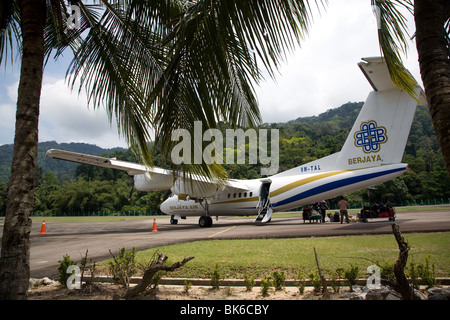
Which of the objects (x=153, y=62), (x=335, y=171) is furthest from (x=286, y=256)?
(x=335, y=171)

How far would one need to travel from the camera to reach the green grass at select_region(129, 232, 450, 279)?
5340mm

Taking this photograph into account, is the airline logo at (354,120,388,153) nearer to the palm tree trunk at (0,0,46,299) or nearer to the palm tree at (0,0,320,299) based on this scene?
the palm tree at (0,0,320,299)

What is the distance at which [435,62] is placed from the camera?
2.58 m

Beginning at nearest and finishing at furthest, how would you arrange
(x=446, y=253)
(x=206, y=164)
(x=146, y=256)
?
(x=206, y=164) → (x=446, y=253) → (x=146, y=256)

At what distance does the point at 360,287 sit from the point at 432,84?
2.91 meters

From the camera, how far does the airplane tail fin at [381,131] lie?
1216 cm

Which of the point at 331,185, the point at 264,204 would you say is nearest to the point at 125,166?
the point at 264,204

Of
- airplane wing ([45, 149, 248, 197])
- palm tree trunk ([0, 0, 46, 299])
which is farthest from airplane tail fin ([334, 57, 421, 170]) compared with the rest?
palm tree trunk ([0, 0, 46, 299])

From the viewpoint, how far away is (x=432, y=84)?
2.56 metres

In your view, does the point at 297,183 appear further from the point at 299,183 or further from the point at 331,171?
the point at 331,171

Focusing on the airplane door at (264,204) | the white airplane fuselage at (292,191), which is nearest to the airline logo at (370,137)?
Answer: the white airplane fuselage at (292,191)

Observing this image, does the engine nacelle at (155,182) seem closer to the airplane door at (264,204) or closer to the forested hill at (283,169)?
the airplane door at (264,204)
